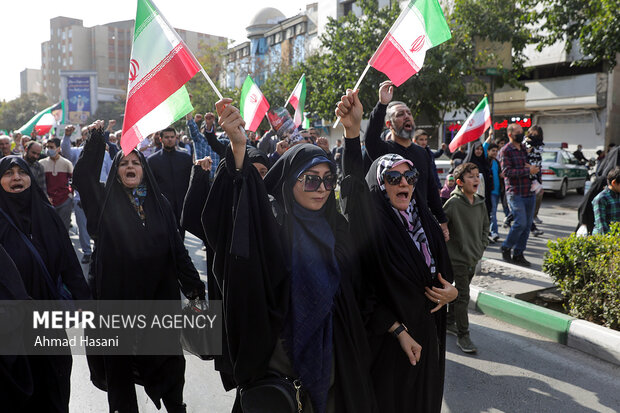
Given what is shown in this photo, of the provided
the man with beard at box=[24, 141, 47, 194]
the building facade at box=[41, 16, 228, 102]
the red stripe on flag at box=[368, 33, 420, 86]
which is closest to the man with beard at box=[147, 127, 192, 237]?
the man with beard at box=[24, 141, 47, 194]

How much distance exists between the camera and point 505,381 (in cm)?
405

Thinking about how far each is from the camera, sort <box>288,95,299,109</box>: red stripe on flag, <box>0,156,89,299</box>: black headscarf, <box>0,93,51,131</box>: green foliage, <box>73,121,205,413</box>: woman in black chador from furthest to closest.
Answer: <box>0,93,51,131</box>: green foliage < <box>288,95,299,109</box>: red stripe on flag < <box>73,121,205,413</box>: woman in black chador < <box>0,156,89,299</box>: black headscarf

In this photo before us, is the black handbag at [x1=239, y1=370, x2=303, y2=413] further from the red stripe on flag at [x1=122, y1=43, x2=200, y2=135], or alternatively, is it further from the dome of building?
the dome of building

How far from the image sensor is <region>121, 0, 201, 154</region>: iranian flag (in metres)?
2.96

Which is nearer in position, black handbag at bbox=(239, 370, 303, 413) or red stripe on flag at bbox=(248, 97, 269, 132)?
black handbag at bbox=(239, 370, 303, 413)

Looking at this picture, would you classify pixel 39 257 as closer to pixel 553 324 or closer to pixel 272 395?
pixel 272 395

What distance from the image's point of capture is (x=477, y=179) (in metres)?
4.89

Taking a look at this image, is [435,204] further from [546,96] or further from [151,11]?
[546,96]

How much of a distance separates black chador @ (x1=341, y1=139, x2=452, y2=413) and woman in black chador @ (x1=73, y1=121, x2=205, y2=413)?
1298 millimetres

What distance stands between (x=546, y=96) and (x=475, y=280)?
22175mm

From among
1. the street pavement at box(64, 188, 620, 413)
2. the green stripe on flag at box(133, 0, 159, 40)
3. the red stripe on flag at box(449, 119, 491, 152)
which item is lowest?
the street pavement at box(64, 188, 620, 413)

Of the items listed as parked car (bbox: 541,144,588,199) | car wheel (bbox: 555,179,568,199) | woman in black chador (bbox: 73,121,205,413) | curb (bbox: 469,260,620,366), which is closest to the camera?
woman in black chador (bbox: 73,121,205,413)

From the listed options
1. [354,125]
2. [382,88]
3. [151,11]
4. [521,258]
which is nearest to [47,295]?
[151,11]

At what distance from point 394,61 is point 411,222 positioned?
4.78 ft
